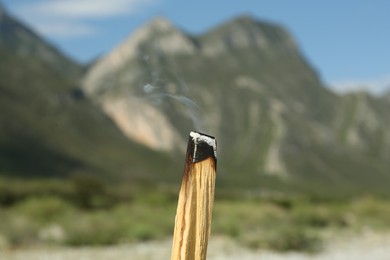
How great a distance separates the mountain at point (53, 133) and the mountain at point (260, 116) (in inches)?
167

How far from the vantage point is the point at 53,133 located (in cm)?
8619

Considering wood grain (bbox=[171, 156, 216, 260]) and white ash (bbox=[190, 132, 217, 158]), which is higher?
white ash (bbox=[190, 132, 217, 158])

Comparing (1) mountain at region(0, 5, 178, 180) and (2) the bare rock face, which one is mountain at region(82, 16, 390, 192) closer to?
(2) the bare rock face

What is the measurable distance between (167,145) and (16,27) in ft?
199

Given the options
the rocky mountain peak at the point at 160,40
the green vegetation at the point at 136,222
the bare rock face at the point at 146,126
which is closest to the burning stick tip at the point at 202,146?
the green vegetation at the point at 136,222

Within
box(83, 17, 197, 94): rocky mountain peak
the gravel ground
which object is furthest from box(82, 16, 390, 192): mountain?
the gravel ground

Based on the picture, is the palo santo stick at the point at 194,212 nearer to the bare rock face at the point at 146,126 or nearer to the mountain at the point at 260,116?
the mountain at the point at 260,116

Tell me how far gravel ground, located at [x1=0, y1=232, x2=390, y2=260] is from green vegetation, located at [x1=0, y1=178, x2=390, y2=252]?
650 mm

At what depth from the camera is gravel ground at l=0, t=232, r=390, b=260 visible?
679 inches

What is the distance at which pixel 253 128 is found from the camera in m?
142

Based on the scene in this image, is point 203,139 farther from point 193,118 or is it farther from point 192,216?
point 193,118

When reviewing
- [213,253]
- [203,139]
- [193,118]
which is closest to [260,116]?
[213,253]

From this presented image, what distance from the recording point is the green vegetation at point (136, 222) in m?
20.2

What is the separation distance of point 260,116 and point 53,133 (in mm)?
63428
